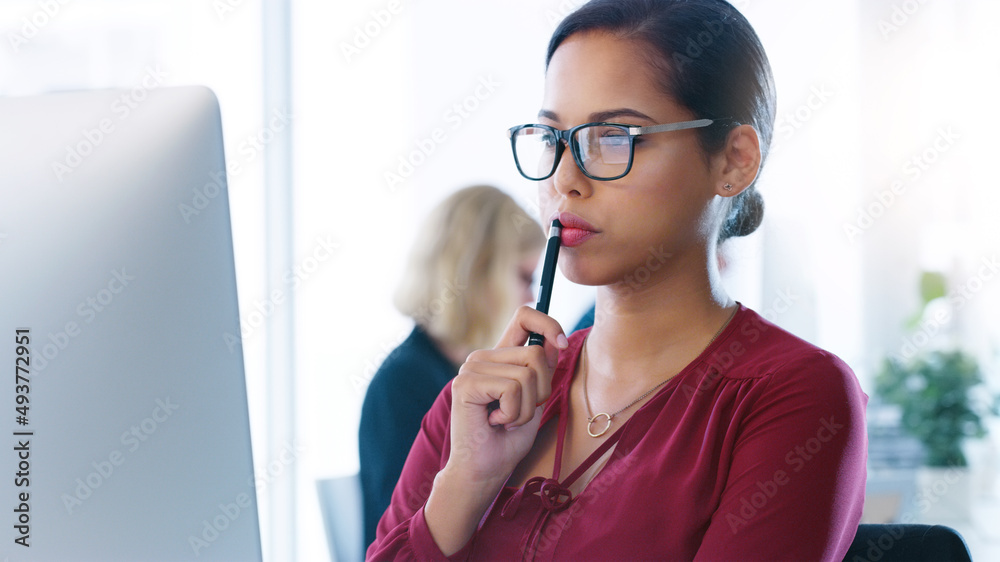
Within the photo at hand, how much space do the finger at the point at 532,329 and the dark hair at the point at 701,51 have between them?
294mm

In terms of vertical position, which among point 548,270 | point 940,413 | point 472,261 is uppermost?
point 548,270

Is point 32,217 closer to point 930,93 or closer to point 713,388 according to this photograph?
point 713,388

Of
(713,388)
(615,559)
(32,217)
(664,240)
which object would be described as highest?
(32,217)

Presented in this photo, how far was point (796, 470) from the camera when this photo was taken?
0.77m

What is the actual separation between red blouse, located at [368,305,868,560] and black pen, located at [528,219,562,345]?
15 centimetres

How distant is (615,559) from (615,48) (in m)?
0.59

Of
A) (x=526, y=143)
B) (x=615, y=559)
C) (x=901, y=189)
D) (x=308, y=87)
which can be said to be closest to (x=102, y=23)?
(x=308, y=87)

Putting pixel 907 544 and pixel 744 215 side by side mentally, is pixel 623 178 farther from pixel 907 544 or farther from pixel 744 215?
pixel 907 544

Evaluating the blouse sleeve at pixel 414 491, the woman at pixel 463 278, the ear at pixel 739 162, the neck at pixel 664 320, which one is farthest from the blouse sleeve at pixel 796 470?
the woman at pixel 463 278

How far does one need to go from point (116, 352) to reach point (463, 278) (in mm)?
1652

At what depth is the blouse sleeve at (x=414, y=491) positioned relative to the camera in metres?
0.95

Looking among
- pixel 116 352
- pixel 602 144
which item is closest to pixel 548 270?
pixel 602 144

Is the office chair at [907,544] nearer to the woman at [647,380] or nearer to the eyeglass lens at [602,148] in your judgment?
the woman at [647,380]

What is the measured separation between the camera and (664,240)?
3.10ft
